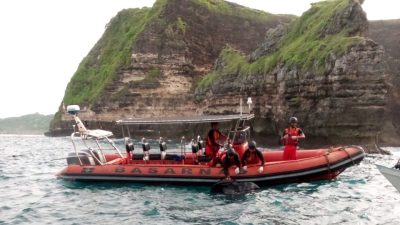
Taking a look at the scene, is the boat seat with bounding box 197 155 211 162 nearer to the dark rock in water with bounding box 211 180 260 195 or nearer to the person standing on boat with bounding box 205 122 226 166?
the person standing on boat with bounding box 205 122 226 166

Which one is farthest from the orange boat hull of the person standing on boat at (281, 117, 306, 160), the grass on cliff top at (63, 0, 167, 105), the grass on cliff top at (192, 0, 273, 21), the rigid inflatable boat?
the grass on cliff top at (192, 0, 273, 21)

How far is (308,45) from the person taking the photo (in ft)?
136

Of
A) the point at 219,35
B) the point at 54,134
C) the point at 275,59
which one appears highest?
the point at 219,35

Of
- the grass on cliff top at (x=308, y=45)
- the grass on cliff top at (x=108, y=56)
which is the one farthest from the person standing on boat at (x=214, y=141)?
the grass on cliff top at (x=108, y=56)

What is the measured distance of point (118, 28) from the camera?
101 m

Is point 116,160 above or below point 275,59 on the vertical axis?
below

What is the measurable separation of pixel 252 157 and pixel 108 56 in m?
79.3

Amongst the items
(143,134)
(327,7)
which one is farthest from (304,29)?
(143,134)

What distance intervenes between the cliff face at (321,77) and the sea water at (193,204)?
16.0 metres

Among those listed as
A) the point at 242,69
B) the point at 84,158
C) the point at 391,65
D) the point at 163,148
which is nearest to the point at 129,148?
the point at 163,148

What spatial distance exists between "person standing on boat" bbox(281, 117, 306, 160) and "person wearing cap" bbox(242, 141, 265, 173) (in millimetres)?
1458

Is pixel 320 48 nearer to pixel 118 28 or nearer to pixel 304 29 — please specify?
pixel 304 29

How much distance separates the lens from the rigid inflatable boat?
662 inches

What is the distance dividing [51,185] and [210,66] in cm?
5896
